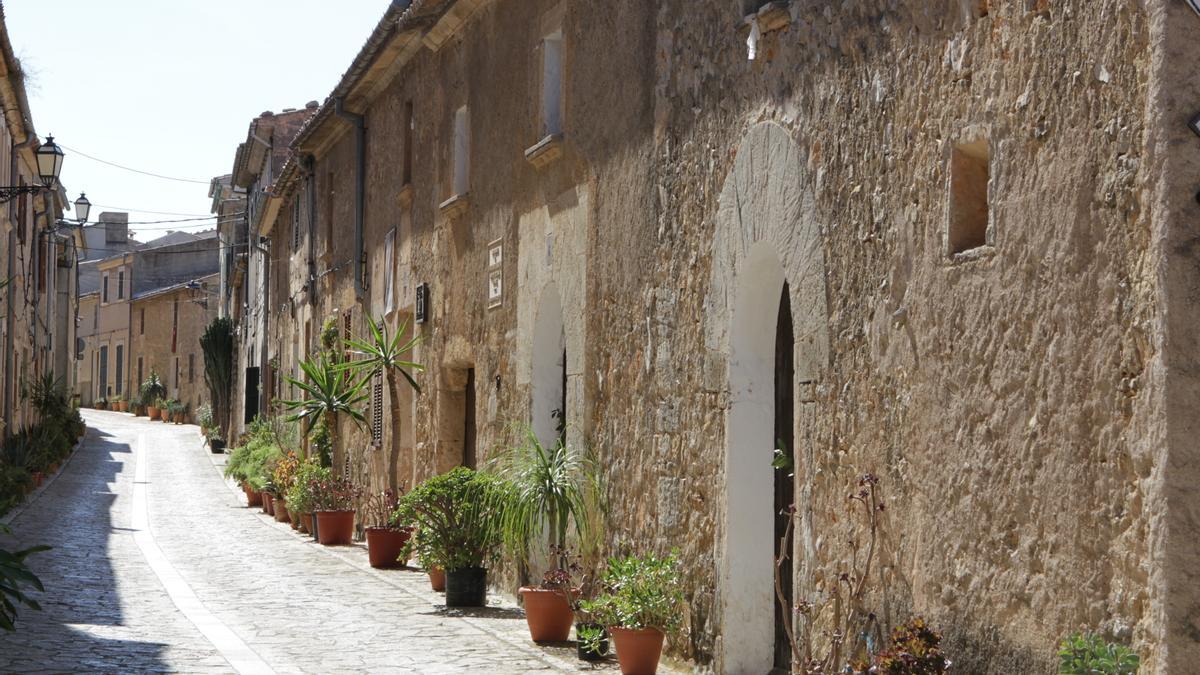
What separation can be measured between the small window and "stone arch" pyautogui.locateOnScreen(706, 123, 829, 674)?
75.8 inches

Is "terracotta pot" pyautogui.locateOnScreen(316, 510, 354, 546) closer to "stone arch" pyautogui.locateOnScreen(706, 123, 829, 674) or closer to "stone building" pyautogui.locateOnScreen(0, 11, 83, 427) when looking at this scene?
"stone building" pyautogui.locateOnScreen(0, 11, 83, 427)

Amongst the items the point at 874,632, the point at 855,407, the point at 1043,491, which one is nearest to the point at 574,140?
the point at 855,407

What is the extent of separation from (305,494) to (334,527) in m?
1.17

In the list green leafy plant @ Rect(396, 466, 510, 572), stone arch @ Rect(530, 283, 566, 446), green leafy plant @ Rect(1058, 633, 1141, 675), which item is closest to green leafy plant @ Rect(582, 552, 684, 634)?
green leafy plant @ Rect(396, 466, 510, 572)

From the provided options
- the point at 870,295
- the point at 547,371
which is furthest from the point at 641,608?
the point at 547,371

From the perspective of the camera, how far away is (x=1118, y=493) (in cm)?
497

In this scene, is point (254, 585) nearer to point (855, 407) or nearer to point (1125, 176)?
point (855, 407)

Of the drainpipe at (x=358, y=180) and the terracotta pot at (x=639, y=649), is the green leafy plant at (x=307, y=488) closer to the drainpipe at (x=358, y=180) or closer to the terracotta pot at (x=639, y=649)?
the drainpipe at (x=358, y=180)

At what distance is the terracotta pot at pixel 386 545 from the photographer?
15344 millimetres

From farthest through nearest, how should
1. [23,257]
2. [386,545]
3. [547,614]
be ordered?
[23,257]
[386,545]
[547,614]

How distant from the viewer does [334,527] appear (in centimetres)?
1836

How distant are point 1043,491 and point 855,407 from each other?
5.54 feet

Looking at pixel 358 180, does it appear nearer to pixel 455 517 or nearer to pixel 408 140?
pixel 408 140

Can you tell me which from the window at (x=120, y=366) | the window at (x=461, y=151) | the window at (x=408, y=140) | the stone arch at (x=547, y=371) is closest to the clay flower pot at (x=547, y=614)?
the stone arch at (x=547, y=371)
